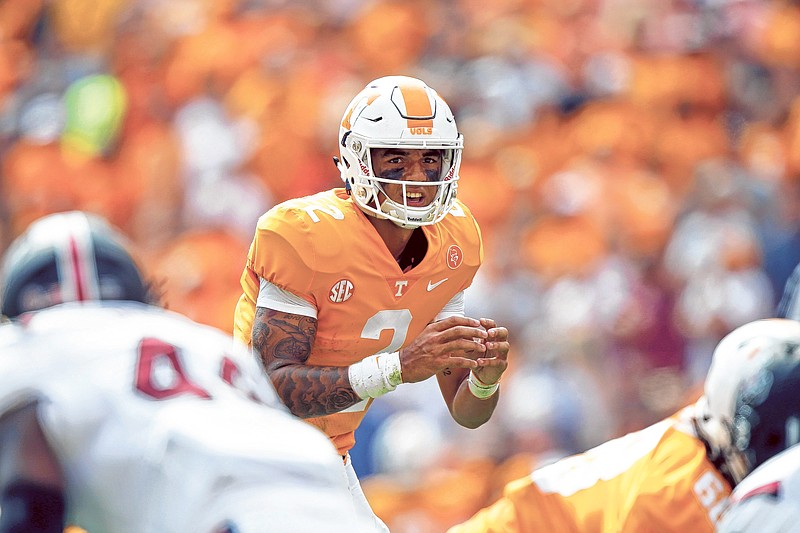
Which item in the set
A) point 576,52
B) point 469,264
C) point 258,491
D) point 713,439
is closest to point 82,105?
point 576,52

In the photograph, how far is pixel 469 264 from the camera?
15.8ft

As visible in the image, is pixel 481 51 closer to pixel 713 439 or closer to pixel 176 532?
pixel 713 439

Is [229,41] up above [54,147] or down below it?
above

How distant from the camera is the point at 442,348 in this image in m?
4.08

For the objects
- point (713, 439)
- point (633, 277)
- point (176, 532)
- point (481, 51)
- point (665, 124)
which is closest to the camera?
point (176, 532)

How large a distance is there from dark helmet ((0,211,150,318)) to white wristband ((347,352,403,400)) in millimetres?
1025

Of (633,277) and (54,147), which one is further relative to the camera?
(54,147)

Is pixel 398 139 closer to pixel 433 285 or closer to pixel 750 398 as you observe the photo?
pixel 433 285

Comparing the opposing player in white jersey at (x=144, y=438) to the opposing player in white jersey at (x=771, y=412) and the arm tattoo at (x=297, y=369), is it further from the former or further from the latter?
the opposing player in white jersey at (x=771, y=412)

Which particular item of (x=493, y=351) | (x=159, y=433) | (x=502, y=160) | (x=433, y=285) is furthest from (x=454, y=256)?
(x=502, y=160)

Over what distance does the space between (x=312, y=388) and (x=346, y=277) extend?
40cm

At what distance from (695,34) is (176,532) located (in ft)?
26.4

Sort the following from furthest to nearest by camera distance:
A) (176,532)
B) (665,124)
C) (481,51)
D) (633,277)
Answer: (481,51), (665,124), (633,277), (176,532)

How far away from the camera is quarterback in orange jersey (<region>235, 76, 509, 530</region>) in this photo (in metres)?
4.28
